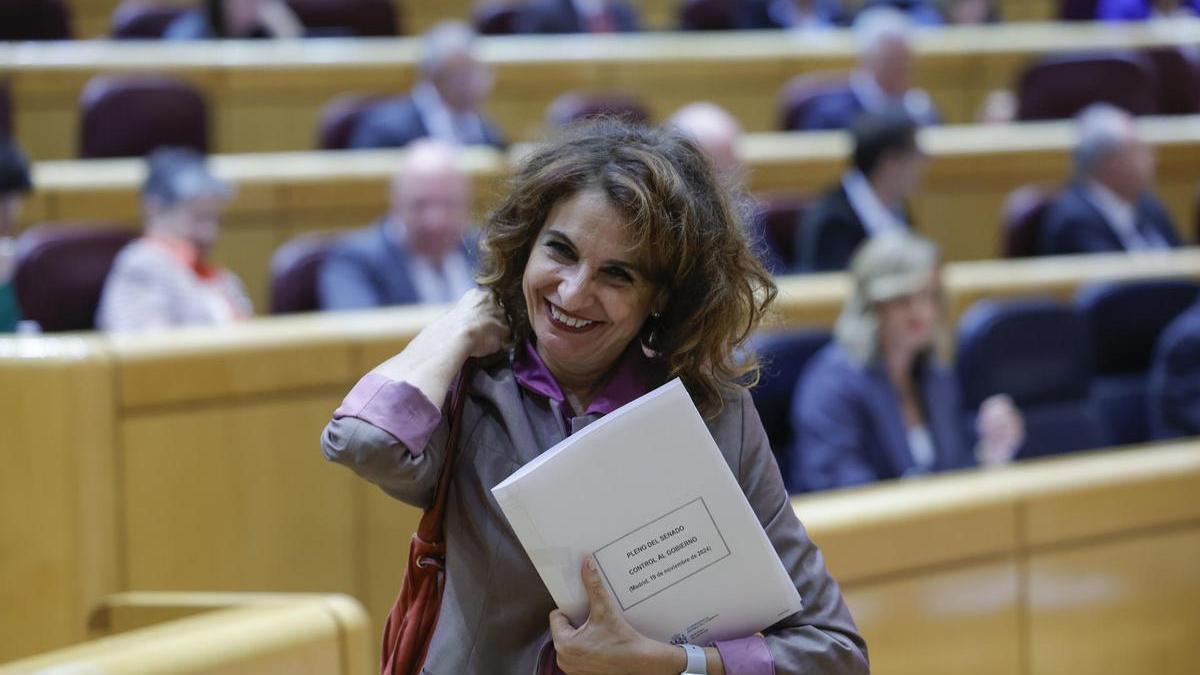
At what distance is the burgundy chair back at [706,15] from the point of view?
5578 mm

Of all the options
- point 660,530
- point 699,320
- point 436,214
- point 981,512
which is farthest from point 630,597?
point 436,214

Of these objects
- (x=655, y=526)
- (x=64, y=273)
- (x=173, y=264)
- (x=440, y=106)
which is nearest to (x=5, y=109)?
(x=440, y=106)

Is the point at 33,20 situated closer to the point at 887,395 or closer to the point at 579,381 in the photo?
the point at 887,395

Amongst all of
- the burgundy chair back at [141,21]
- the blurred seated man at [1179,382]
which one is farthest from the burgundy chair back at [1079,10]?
the blurred seated man at [1179,382]

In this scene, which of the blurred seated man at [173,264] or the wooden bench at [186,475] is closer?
the wooden bench at [186,475]

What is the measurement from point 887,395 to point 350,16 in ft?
10.1

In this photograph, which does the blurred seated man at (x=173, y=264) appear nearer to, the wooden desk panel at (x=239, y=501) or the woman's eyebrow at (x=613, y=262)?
the wooden desk panel at (x=239, y=501)

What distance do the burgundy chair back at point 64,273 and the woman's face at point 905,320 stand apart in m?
1.42

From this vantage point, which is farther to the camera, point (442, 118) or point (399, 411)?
point (442, 118)

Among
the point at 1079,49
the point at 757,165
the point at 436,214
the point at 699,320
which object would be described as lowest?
the point at 699,320

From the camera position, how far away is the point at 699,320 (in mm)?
1053

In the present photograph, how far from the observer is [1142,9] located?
5949 mm

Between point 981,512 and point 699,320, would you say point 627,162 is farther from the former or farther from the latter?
point 981,512

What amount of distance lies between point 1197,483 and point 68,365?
1.38m
